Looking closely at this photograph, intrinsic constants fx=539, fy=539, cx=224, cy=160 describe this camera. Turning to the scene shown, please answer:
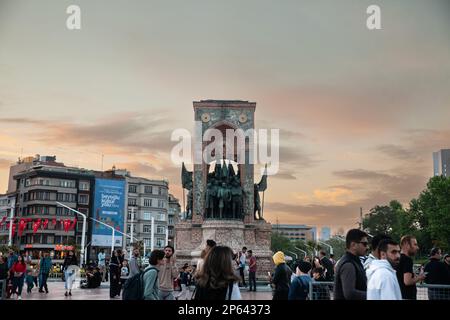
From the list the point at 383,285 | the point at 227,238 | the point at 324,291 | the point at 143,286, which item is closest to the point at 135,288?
the point at 143,286

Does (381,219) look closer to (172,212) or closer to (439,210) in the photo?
(172,212)

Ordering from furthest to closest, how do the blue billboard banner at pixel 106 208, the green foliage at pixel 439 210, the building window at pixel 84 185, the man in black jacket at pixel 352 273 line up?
the building window at pixel 84 185 → the blue billboard banner at pixel 106 208 → the green foliage at pixel 439 210 → the man in black jacket at pixel 352 273

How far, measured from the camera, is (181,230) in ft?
100

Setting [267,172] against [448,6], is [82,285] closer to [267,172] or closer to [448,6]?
[267,172]

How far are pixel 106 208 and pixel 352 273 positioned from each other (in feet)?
219

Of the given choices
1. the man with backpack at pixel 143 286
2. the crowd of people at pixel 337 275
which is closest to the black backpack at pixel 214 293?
the crowd of people at pixel 337 275

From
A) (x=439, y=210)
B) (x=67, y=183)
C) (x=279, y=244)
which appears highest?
(x=67, y=183)

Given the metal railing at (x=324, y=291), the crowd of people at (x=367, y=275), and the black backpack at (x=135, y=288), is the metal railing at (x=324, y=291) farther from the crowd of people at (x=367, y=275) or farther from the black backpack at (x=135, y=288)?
the black backpack at (x=135, y=288)

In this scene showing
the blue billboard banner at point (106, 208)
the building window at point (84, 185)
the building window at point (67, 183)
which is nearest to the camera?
the blue billboard banner at point (106, 208)

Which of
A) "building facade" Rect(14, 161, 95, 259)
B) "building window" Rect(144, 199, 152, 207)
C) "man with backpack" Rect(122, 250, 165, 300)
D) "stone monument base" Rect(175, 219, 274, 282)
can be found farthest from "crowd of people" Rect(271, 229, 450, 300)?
"building window" Rect(144, 199, 152, 207)

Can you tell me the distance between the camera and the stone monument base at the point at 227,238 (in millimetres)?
28672

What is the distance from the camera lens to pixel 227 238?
28.6m

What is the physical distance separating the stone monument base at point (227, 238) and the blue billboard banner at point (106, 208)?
40.4 metres
